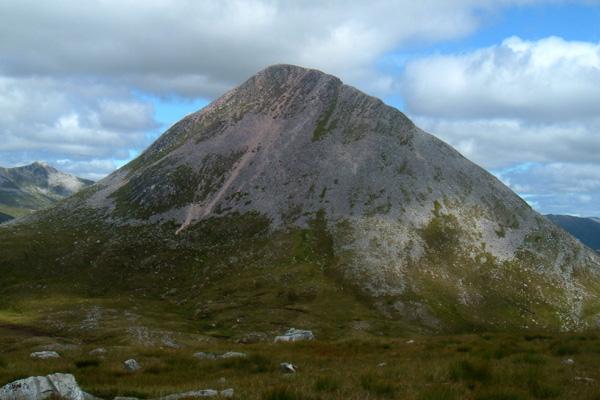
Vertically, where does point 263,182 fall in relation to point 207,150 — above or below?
below

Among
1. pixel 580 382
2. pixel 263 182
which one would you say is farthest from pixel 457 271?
pixel 580 382

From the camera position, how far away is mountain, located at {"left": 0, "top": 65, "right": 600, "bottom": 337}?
378ft

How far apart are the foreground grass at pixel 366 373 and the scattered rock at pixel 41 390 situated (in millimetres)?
1539

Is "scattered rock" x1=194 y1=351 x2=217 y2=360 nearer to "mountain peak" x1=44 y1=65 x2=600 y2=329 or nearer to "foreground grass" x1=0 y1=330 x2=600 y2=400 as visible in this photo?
"foreground grass" x1=0 y1=330 x2=600 y2=400

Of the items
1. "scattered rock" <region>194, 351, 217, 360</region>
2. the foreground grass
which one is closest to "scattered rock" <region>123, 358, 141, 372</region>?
the foreground grass

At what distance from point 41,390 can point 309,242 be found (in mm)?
124926

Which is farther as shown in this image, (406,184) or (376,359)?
(406,184)

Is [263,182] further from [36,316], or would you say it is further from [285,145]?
[36,316]

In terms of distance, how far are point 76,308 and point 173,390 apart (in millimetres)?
→ 100483

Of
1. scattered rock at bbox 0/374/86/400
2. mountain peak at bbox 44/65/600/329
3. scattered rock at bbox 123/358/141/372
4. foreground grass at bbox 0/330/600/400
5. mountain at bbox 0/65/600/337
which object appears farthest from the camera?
mountain peak at bbox 44/65/600/329

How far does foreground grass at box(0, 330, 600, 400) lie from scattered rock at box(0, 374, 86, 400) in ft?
5.05

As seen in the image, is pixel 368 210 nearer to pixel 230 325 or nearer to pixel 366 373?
pixel 230 325

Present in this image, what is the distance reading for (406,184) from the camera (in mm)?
154750

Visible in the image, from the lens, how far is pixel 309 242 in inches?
5472
